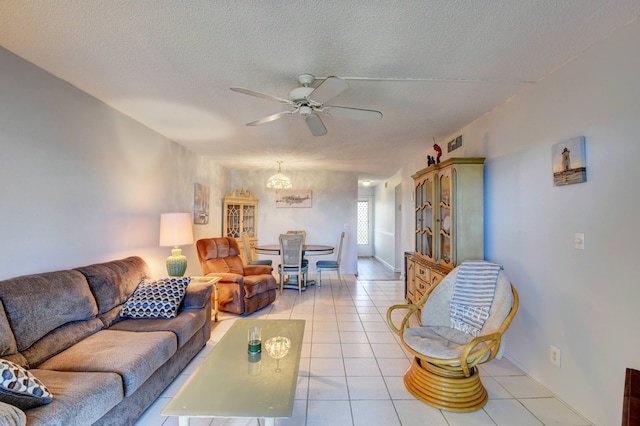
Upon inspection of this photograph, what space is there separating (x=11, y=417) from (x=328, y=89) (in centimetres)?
203

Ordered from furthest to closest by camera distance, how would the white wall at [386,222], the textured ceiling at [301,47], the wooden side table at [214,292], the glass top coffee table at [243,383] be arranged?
the white wall at [386,222], the wooden side table at [214,292], the textured ceiling at [301,47], the glass top coffee table at [243,383]

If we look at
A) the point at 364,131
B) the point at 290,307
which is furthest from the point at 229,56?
the point at 290,307

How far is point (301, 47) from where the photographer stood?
6.02ft

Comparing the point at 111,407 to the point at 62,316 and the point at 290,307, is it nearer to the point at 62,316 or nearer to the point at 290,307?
the point at 62,316

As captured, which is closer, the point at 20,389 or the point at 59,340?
the point at 20,389

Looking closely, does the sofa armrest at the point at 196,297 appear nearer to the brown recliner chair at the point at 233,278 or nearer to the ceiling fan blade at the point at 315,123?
the brown recliner chair at the point at 233,278

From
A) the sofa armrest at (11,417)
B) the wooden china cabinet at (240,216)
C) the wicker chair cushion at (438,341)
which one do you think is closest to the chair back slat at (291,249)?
the wooden china cabinet at (240,216)

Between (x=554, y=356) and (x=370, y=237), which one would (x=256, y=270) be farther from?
(x=370, y=237)

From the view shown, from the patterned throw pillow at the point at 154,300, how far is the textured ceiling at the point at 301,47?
1.63 meters

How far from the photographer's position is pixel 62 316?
6.23 feet

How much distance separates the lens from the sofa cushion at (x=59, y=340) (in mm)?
1669

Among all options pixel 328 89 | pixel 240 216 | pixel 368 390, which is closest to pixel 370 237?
pixel 240 216

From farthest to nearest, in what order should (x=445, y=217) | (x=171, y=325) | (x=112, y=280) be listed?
(x=445, y=217), (x=112, y=280), (x=171, y=325)

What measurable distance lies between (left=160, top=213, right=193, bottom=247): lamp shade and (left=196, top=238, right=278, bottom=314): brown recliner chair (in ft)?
2.41
